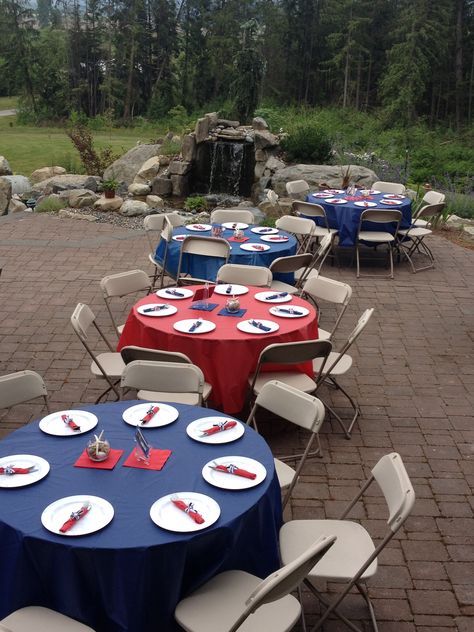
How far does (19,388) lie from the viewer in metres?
4.04

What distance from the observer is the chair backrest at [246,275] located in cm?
657

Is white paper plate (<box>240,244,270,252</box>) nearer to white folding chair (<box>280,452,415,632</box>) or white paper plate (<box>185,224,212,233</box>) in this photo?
white paper plate (<box>185,224,212,233</box>)

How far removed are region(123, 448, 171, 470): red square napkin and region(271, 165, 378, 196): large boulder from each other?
10619 mm

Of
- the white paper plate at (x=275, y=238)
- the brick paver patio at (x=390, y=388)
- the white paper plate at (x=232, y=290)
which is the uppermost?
the white paper plate at (x=275, y=238)

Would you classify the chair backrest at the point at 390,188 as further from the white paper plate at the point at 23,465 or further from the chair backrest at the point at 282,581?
the chair backrest at the point at 282,581

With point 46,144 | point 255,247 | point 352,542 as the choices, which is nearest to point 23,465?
point 352,542

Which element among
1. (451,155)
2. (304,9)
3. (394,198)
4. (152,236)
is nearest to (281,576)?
(394,198)

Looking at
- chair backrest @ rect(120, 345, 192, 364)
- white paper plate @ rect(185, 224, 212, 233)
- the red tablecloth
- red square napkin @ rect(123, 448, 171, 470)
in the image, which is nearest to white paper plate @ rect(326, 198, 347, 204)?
white paper plate @ rect(185, 224, 212, 233)

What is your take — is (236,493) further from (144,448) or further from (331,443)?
(331,443)

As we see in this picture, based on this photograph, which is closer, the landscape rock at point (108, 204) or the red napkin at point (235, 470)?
the red napkin at point (235, 470)

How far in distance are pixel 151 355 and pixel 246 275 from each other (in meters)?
2.27

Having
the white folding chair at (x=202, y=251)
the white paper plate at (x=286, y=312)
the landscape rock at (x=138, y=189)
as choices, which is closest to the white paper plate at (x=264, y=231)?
the white folding chair at (x=202, y=251)

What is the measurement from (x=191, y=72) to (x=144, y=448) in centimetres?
4001

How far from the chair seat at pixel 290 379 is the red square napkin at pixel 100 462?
175 centimetres
